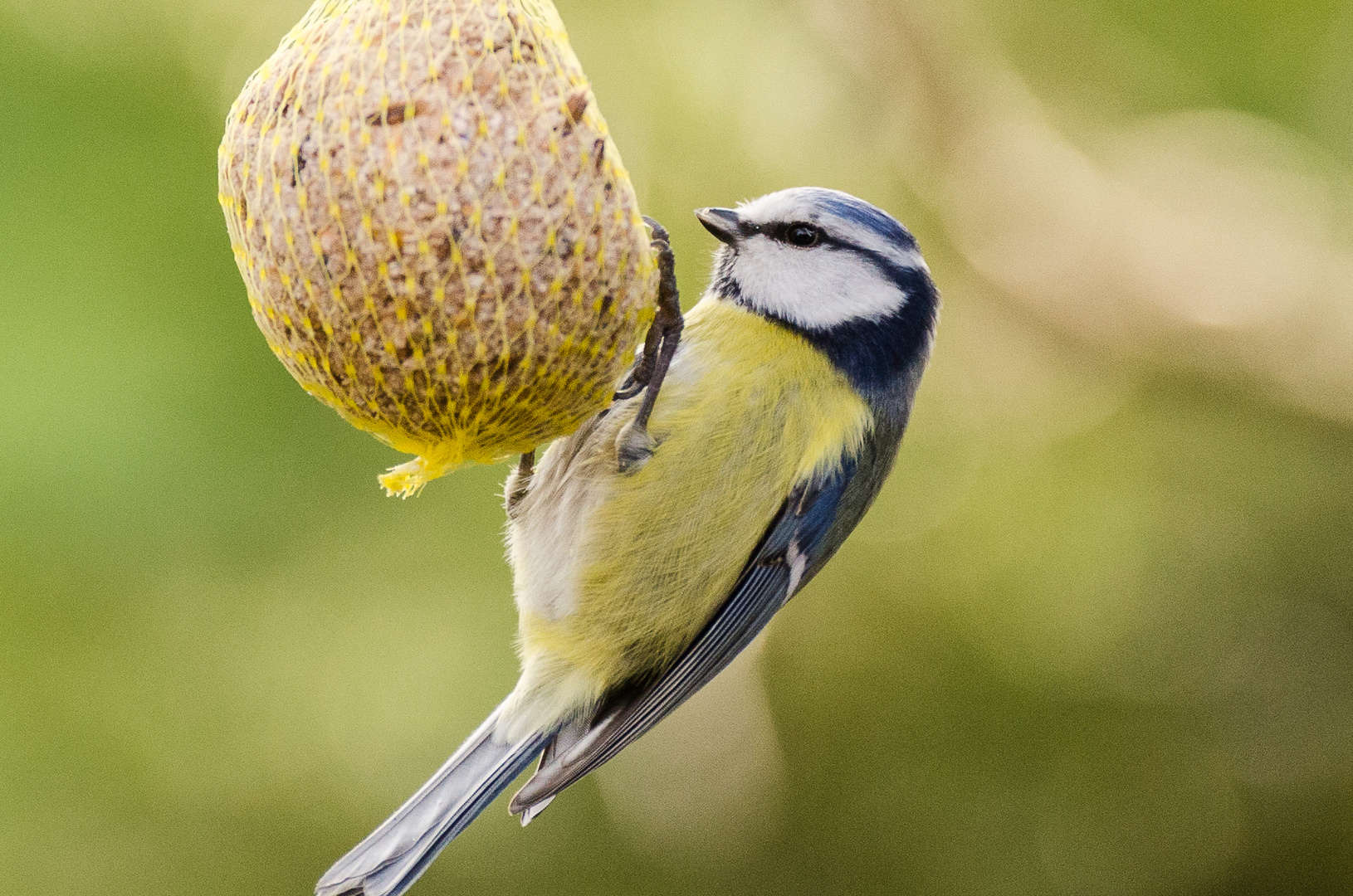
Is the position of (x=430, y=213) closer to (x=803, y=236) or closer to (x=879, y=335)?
(x=803, y=236)

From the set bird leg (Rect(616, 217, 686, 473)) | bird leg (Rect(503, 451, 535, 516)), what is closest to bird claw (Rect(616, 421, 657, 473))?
bird leg (Rect(616, 217, 686, 473))

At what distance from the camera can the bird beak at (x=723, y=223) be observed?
2.15 meters

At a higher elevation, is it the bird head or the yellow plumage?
the bird head

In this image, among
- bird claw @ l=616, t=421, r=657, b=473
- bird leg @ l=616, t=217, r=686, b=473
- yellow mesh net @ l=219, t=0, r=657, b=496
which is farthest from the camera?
bird claw @ l=616, t=421, r=657, b=473

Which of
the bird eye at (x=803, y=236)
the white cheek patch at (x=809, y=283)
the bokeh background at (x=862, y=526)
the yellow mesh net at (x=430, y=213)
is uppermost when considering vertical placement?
the yellow mesh net at (x=430, y=213)

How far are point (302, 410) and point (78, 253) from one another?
0.59 meters

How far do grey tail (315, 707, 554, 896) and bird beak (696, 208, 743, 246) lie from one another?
0.97 metres

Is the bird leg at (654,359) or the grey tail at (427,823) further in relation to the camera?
the grey tail at (427,823)

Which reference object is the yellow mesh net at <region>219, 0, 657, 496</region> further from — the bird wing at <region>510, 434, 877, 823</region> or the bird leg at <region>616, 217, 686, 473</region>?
the bird wing at <region>510, 434, 877, 823</region>

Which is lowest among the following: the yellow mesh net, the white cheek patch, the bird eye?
the white cheek patch

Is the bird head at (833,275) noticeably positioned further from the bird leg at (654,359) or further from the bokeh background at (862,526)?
the bokeh background at (862,526)

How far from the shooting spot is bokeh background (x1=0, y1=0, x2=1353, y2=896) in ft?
9.37

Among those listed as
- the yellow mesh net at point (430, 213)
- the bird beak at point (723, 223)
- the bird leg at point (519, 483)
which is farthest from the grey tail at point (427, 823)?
the bird beak at point (723, 223)

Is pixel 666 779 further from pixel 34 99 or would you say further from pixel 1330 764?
pixel 34 99
